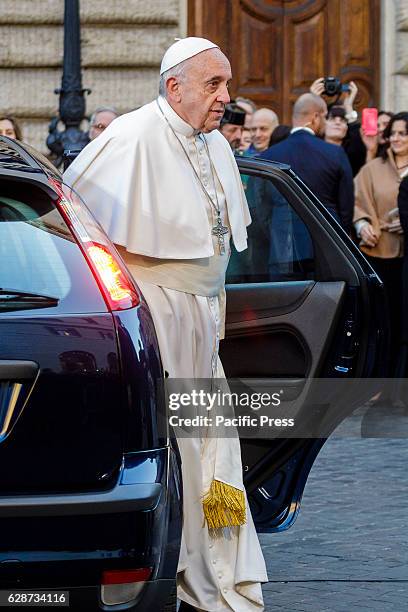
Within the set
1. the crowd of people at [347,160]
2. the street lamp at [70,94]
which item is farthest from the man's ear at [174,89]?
the street lamp at [70,94]

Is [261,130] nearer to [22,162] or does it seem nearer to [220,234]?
[220,234]

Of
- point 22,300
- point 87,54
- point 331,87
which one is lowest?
point 87,54

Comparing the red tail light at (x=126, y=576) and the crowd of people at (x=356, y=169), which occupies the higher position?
the red tail light at (x=126, y=576)

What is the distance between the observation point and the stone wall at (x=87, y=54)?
46.6 ft

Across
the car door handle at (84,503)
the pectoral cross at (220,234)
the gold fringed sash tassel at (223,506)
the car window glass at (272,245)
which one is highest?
the pectoral cross at (220,234)

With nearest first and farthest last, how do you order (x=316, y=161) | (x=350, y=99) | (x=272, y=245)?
(x=272, y=245)
(x=316, y=161)
(x=350, y=99)

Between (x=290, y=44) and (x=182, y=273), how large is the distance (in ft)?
33.7

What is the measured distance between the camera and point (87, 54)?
14227 mm

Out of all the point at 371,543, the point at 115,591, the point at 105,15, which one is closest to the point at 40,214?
the point at 115,591

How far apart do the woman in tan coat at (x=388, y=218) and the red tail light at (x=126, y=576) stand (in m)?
6.90

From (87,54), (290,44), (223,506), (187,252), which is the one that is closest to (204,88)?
(187,252)

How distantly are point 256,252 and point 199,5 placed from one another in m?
8.98

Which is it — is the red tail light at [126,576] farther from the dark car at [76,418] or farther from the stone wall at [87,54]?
the stone wall at [87,54]

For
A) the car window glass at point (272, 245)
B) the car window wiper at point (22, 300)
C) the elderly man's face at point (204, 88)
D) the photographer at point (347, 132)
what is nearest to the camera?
the car window wiper at point (22, 300)
